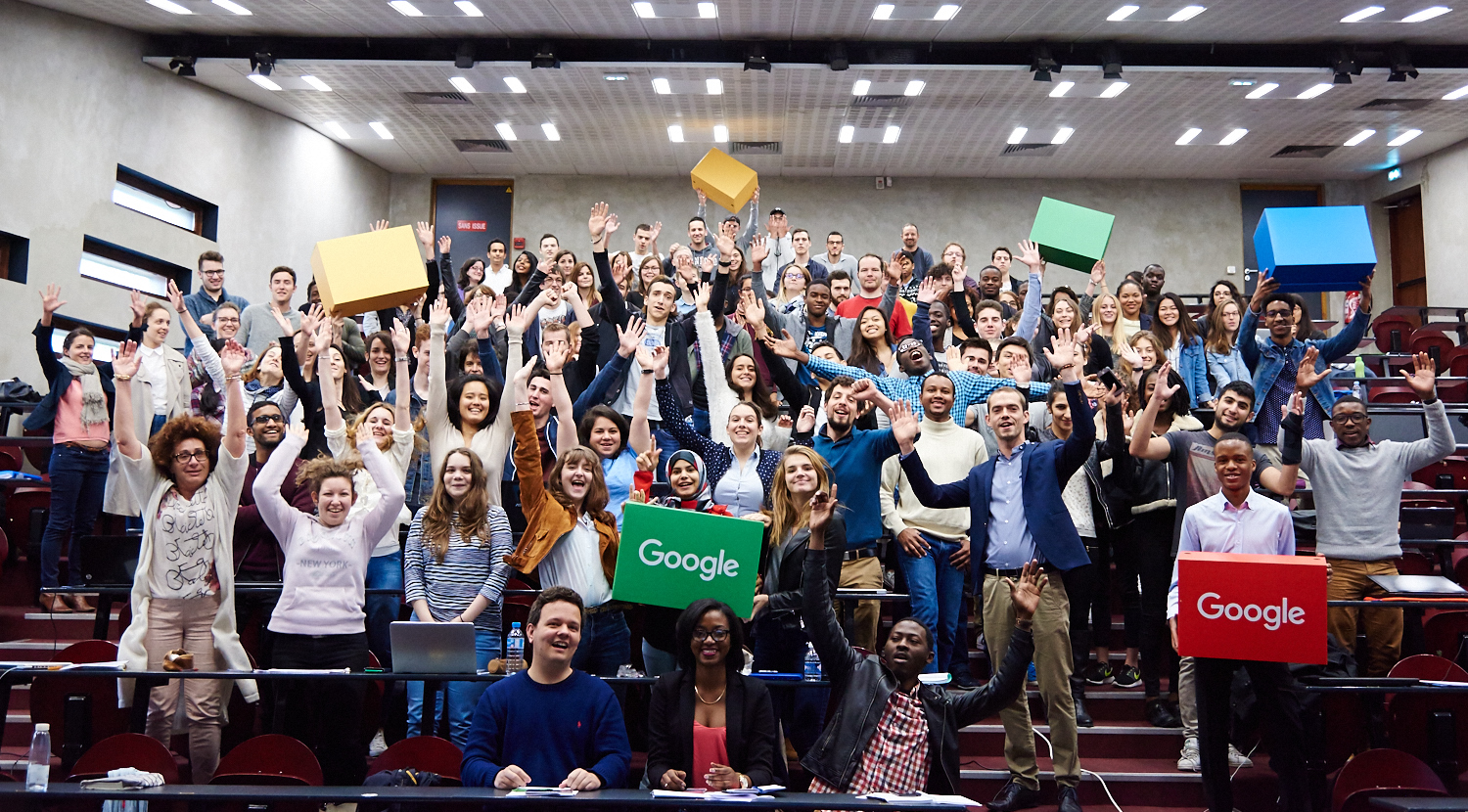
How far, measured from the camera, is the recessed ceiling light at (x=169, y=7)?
1029 centimetres

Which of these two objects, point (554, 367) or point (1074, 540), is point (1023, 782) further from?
point (554, 367)

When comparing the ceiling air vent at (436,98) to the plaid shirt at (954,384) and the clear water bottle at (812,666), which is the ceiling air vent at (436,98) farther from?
the clear water bottle at (812,666)

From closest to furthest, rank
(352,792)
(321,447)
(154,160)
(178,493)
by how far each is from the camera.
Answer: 1. (352,792)
2. (178,493)
3. (321,447)
4. (154,160)

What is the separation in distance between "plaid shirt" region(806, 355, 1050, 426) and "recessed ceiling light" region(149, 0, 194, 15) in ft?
26.2

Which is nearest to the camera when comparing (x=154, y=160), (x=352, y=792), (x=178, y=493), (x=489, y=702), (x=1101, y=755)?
(x=352, y=792)

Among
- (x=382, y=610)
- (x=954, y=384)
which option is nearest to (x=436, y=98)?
(x=954, y=384)

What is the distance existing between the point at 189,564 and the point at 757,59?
8480mm

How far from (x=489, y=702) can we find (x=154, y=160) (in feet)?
32.7

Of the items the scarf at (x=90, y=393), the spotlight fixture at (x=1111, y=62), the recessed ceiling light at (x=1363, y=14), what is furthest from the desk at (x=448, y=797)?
the recessed ceiling light at (x=1363, y=14)

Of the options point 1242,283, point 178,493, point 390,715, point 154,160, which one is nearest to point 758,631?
point 390,715

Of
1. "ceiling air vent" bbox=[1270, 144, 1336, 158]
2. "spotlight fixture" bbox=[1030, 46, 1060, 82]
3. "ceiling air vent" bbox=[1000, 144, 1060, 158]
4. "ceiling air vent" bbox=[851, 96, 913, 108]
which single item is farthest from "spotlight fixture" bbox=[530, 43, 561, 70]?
"ceiling air vent" bbox=[1270, 144, 1336, 158]

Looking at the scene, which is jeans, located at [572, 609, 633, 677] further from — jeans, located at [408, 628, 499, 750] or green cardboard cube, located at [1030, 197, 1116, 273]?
green cardboard cube, located at [1030, 197, 1116, 273]

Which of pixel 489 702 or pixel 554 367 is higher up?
pixel 554 367

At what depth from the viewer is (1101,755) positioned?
4977 millimetres
